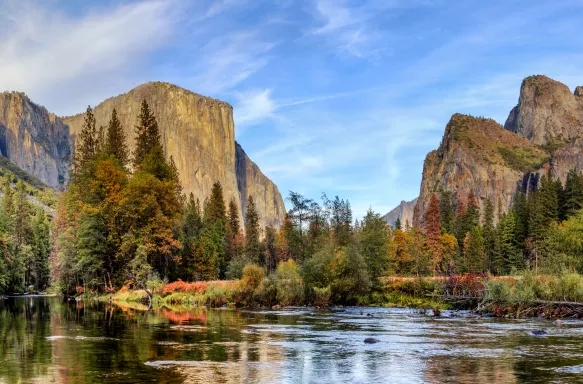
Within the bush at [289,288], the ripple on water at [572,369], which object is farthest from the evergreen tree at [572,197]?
the ripple on water at [572,369]

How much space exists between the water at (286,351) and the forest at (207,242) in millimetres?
17335

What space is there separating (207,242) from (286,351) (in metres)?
64.6

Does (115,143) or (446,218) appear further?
(446,218)

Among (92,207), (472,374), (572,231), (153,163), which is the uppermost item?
(153,163)

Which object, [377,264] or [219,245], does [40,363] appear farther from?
[219,245]

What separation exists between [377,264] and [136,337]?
41044 mm

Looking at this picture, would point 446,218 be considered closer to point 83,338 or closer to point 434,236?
point 434,236

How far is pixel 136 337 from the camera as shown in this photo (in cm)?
2812

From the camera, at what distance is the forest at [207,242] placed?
55.9 meters

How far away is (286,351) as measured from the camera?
78.3 ft

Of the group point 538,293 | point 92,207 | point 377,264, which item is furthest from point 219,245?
point 538,293

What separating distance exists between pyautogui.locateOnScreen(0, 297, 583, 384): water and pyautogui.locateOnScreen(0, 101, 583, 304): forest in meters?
17.3

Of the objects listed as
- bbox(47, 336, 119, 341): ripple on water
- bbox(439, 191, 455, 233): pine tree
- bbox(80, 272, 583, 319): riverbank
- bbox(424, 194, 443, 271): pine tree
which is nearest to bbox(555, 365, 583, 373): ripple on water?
bbox(47, 336, 119, 341): ripple on water

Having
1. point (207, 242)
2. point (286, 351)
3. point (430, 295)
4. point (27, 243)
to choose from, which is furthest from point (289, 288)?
point (27, 243)
